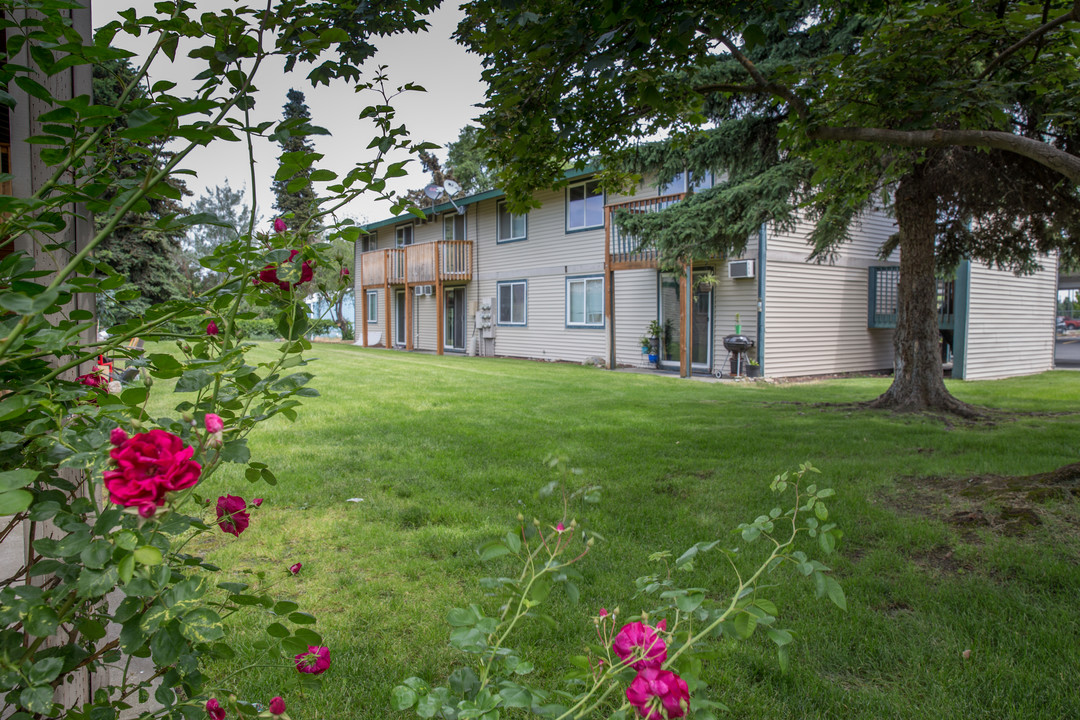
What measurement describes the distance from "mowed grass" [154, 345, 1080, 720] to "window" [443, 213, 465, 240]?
1312 centimetres

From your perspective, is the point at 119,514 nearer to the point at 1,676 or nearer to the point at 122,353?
the point at 1,676

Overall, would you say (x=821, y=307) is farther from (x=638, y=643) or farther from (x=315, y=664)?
(x=315, y=664)

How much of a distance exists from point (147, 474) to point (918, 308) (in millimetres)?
9328

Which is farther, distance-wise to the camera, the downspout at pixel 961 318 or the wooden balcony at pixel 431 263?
the wooden balcony at pixel 431 263

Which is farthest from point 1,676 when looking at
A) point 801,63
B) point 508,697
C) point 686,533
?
point 801,63

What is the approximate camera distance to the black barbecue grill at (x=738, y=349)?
39.6 ft

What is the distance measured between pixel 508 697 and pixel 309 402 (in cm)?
748

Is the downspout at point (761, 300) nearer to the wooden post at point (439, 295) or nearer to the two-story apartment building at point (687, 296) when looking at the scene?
the two-story apartment building at point (687, 296)

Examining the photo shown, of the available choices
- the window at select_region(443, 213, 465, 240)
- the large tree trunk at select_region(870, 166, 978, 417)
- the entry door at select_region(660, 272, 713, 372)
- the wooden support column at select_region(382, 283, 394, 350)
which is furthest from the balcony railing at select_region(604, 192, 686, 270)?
the wooden support column at select_region(382, 283, 394, 350)

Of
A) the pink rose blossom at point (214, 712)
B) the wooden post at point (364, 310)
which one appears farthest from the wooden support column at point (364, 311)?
the pink rose blossom at point (214, 712)

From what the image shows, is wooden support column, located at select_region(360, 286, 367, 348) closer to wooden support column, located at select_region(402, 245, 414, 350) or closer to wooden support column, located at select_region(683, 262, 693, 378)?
wooden support column, located at select_region(402, 245, 414, 350)

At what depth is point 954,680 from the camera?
2.23 meters

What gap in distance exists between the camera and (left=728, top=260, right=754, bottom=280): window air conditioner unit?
12.1 metres

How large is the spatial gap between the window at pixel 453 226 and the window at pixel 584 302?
5258 millimetres
